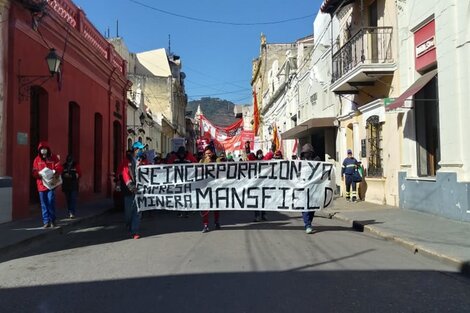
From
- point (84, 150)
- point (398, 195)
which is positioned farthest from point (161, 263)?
point (84, 150)

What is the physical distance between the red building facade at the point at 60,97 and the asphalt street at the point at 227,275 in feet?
11.1

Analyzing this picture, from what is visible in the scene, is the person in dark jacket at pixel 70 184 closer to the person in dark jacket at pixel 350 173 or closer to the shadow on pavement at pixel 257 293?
the shadow on pavement at pixel 257 293

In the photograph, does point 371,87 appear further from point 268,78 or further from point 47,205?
point 268,78

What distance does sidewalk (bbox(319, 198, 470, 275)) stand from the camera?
25.9 feet

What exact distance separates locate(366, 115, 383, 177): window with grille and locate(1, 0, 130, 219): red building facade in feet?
33.1

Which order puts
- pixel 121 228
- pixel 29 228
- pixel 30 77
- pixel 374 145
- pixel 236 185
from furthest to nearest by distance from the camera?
1. pixel 374 145
2. pixel 30 77
3. pixel 121 228
4. pixel 236 185
5. pixel 29 228

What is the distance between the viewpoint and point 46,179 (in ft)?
35.6

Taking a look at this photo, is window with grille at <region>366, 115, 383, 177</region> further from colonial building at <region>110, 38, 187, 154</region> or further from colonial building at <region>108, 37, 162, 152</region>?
colonial building at <region>110, 38, 187, 154</region>

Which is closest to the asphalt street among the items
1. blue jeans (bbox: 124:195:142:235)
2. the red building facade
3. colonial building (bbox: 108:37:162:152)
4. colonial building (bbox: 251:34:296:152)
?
blue jeans (bbox: 124:195:142:235)

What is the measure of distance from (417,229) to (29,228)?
8.13 m

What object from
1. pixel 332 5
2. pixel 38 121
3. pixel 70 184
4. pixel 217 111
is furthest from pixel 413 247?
pixel 217 111

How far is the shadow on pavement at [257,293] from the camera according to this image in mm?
5281

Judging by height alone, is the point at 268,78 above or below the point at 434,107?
above

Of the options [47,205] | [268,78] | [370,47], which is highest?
[268,78]
